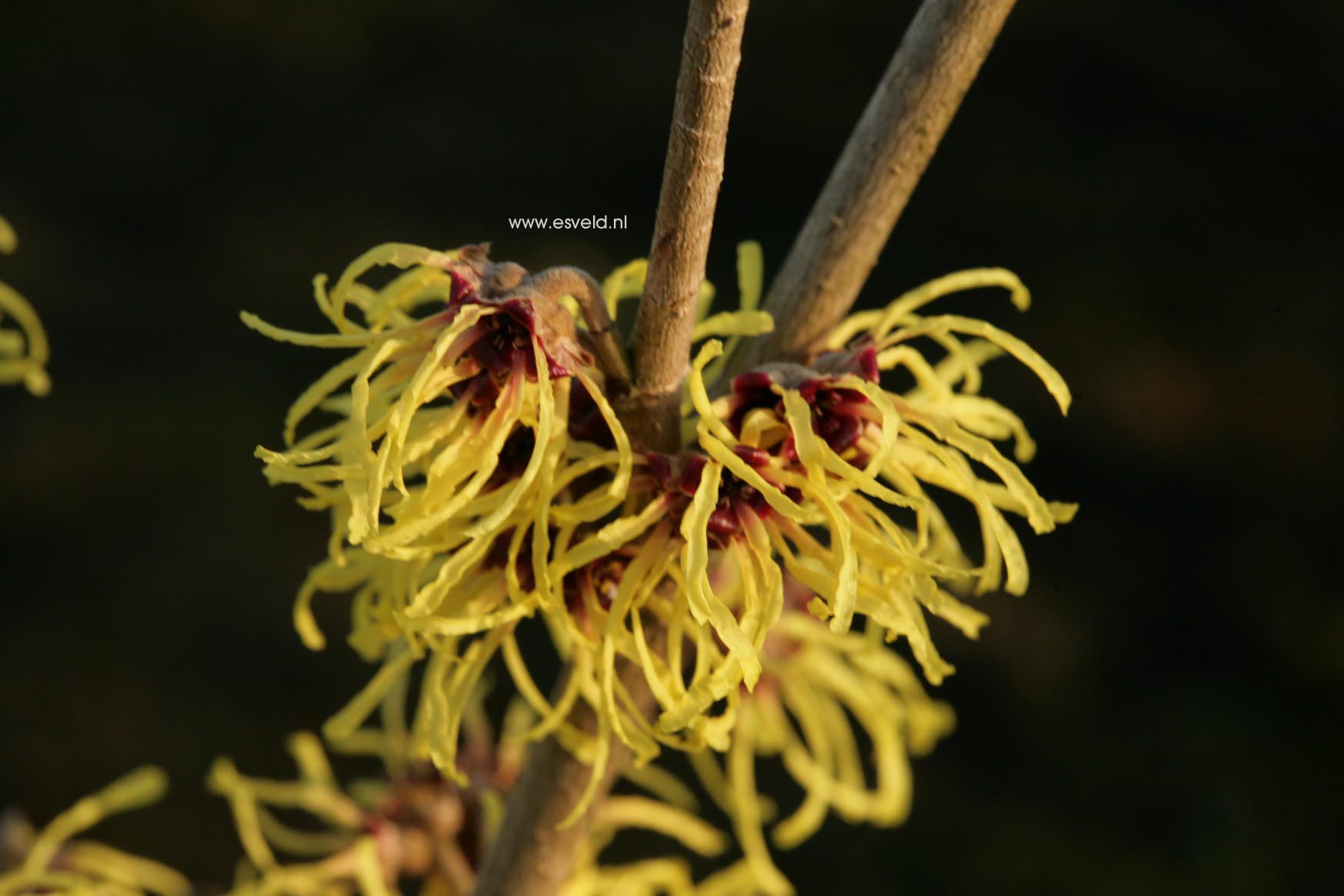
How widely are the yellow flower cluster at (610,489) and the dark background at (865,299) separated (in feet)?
6.15

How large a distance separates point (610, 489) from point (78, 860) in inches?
17.7

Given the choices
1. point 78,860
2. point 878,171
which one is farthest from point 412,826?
point 878,171

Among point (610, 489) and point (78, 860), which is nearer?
point (610, 489)

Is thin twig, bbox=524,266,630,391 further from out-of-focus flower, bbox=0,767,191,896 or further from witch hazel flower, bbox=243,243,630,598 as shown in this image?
out-of-focus flower, bbox=0,767,191,896

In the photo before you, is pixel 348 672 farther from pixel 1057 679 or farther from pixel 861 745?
pixel 1057 679

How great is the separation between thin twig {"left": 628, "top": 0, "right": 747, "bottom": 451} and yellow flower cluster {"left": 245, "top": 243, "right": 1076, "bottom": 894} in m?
0.01


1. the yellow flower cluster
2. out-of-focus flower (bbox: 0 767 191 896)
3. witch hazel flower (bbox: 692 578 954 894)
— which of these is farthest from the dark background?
the yellow flower cluster

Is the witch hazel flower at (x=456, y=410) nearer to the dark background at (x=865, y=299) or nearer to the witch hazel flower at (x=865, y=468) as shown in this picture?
the witch hazel flower at (x=865, y=468)

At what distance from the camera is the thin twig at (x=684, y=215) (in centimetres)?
41

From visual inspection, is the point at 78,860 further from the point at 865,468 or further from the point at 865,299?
the point at 865,299

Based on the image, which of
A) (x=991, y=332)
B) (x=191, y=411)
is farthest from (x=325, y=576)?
(x=191, y=411)

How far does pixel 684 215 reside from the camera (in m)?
0.44

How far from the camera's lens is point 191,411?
270 centimetres

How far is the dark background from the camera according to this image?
2.45 meters
